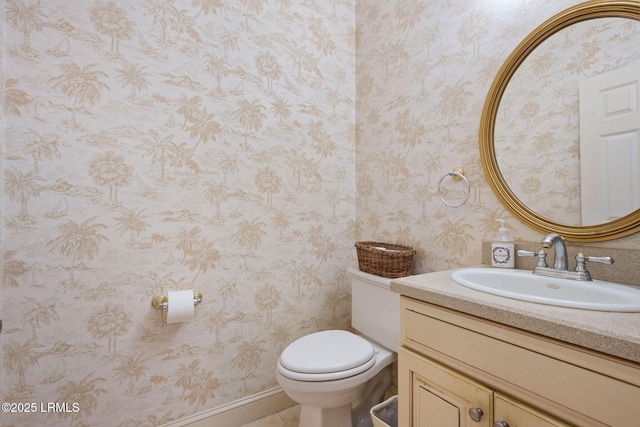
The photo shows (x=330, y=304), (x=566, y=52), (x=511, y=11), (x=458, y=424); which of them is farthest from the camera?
(x=330, y=304)

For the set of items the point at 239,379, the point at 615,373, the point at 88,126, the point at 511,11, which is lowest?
the point at 239,379

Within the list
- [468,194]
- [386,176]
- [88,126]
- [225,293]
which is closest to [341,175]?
[386,176]

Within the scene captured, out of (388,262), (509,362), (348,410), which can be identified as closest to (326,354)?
(348,410)

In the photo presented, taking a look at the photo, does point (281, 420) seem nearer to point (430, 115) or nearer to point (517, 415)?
point (517, 415)

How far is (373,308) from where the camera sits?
1401 millimetres

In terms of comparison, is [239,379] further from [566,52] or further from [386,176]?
[566,52]

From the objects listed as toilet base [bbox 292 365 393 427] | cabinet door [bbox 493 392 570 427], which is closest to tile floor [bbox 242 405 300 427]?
toilet base [bbox 292 365 393 427]

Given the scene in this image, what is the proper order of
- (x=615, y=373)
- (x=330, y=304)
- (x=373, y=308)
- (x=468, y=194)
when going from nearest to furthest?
(x=615, y=373)
(x=468, y=194)
(x=373, y=308)
(x=330, y=304)

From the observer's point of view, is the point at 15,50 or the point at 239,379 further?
the point at 239,379

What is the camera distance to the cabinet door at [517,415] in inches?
23.0

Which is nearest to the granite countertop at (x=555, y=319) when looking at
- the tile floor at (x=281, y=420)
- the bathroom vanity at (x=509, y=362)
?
the bathroom vanity at (x=509, y=362)

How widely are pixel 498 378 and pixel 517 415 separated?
0.25 ft

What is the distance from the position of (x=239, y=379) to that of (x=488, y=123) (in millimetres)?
1707

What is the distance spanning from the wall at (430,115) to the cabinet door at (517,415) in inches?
22.2
